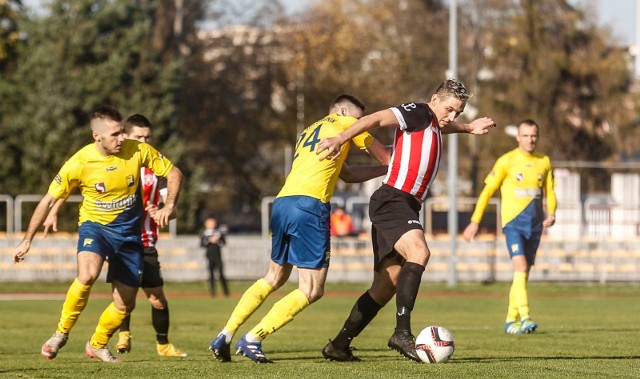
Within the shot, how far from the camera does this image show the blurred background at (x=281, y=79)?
44219 mm

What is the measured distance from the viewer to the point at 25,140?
42.1 meters

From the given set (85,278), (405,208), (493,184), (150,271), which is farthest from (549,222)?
(85,278)

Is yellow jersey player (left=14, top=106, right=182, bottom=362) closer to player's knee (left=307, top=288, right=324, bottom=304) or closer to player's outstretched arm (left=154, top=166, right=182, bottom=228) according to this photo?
player's outstretched arm (left=154, top=166, right=182, bottom=228)

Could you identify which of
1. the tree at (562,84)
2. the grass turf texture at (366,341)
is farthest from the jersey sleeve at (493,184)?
the tree at (562,84)

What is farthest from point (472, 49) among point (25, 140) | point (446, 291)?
point (446, 291)

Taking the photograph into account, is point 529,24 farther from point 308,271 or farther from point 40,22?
point 308,271

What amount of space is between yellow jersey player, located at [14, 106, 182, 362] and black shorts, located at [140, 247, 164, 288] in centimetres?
106

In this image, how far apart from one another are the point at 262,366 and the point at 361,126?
207 centimetres

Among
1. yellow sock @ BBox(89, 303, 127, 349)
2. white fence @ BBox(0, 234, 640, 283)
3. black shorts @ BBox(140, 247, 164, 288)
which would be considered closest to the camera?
yellow sock @ BBox(89, 303, 127, 349)

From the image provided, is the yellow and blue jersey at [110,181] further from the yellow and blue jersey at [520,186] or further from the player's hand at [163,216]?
the yellow and blue jersey at [520,186]

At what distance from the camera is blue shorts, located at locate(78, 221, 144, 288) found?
11453mm

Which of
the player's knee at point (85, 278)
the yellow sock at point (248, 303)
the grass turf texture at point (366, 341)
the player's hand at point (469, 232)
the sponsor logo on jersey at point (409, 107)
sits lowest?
the grass turf texture at point (366, 341)

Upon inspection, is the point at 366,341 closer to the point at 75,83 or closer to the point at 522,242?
the point at 522,242

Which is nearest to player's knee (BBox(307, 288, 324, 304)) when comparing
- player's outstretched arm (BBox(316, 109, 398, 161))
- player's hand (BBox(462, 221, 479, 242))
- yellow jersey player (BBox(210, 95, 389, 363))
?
yellow jersey player (BBox(210, 95, 389, 363))
